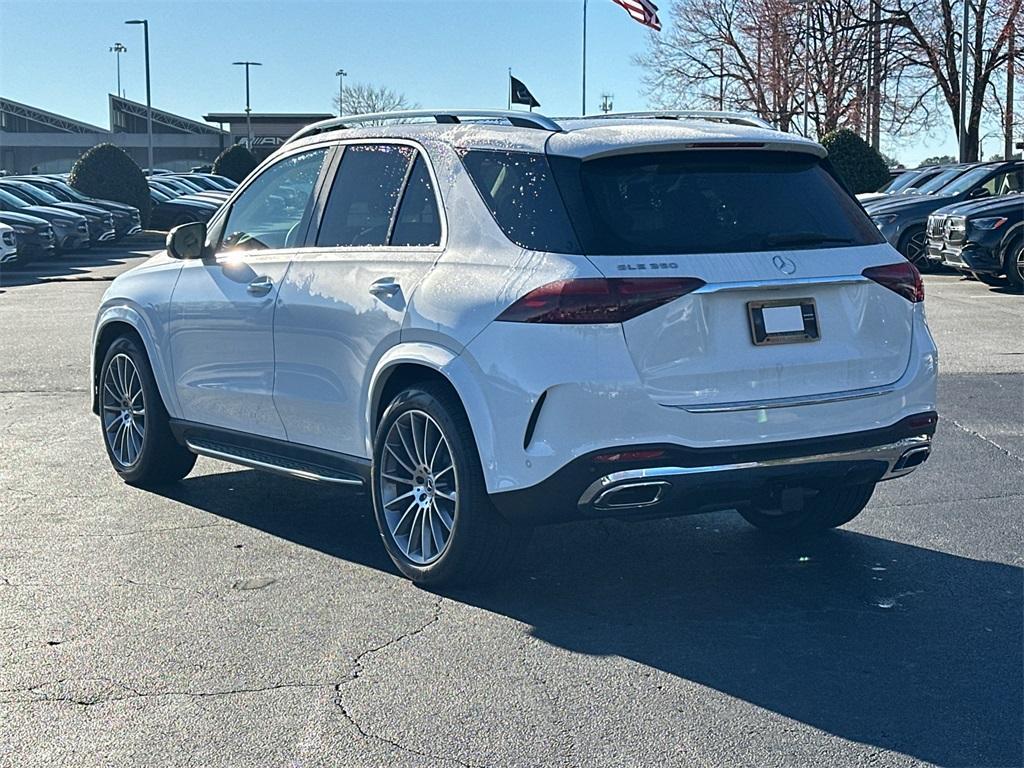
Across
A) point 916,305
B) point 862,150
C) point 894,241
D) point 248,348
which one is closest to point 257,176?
point 248,348

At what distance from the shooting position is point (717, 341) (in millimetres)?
4992

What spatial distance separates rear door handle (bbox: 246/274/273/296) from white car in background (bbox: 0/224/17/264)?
19.2 meters

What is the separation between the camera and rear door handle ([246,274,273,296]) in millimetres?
6324

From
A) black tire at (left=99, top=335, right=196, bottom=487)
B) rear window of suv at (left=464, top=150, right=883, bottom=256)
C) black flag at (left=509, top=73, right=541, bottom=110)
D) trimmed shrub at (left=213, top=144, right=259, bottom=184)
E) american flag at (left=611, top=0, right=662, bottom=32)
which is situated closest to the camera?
rear window of suv at (left=464, top=150, right=883, bottom=256)

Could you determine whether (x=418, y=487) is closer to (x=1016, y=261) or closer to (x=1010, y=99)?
(x=1016, y=261)

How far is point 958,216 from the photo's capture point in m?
18.5

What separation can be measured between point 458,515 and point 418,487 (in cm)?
33

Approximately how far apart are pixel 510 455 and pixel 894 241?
691 inches

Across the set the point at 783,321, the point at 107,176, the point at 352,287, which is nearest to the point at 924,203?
the point at 352,287

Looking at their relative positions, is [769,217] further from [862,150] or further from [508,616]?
[862,150]

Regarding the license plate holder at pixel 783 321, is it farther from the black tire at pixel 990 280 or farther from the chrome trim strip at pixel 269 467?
the black tire at pixel 990 280

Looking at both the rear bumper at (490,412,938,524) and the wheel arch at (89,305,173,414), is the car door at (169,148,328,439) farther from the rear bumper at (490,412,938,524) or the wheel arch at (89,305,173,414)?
the rear bumper at (490,412,938,524)

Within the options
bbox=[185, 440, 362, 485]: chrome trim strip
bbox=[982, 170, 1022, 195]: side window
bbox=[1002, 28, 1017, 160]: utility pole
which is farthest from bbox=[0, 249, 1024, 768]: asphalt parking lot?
bbox=[1002, 28, 1017, 160]: utility pole

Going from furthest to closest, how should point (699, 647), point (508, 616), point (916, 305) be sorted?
point (916, 305), point (508, 616), point (699, 647)
